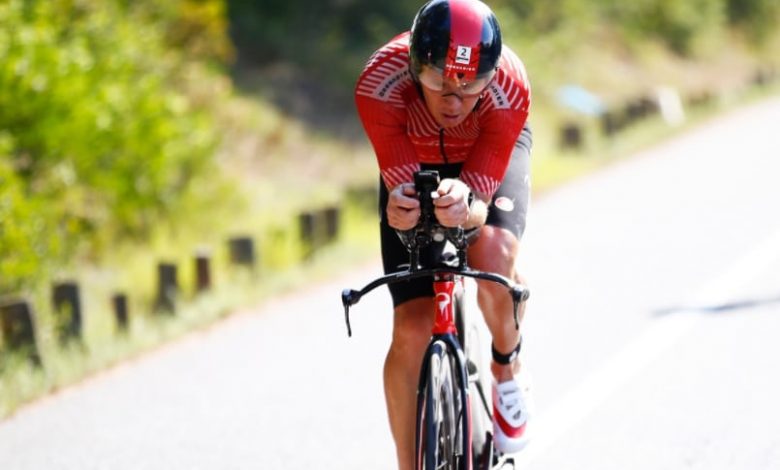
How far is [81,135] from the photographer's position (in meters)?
12.2

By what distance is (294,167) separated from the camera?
67.6 feet

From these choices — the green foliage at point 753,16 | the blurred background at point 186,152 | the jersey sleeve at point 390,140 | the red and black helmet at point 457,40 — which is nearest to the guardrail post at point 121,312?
the blurred background at point 186,152

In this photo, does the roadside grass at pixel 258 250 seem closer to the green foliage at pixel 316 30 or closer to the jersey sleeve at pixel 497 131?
the green foliage at pixel 316 30

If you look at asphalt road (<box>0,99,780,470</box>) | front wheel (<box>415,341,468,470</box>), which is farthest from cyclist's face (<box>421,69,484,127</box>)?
asphalt road (<box>0,99,780,470</box>)

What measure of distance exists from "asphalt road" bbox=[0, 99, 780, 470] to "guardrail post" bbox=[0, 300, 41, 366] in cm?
44

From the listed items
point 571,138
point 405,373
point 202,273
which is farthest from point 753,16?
point 405,373

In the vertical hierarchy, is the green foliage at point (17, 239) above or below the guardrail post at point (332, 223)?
above

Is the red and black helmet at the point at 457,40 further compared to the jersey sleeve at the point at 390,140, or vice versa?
the jersey sleeve at the point at 390,140

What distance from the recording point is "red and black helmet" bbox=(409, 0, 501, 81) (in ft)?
14.1

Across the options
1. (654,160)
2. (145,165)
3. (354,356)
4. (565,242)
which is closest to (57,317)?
(354,356)

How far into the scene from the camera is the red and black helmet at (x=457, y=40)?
4.31 m

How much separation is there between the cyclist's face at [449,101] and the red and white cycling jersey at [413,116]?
9 cm

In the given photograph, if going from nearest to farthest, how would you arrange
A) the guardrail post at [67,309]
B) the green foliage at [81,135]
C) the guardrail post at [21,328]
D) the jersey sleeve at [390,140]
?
the jersey sleeve at [390,140] → the guardrail post at [21,328] → the guardrail post at [67,309] → the green foliage at [81,135]

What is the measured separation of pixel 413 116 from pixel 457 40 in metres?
0.62
